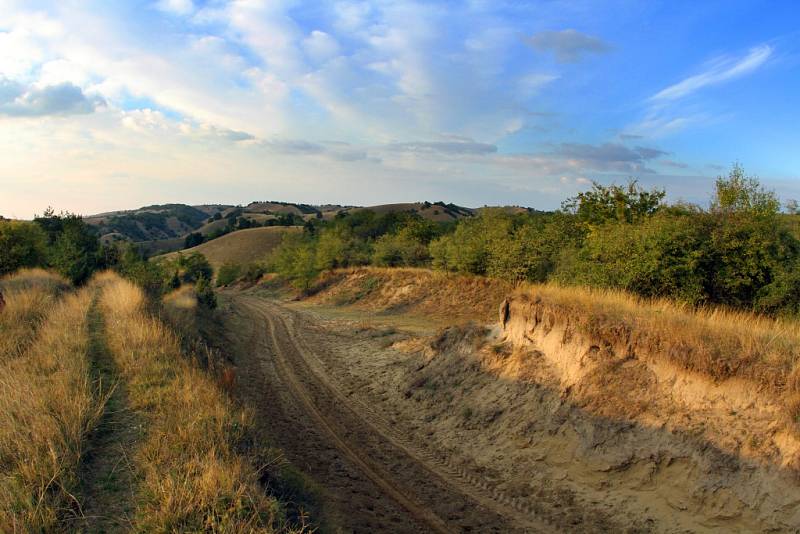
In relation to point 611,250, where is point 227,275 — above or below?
below

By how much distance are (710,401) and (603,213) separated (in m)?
16.2

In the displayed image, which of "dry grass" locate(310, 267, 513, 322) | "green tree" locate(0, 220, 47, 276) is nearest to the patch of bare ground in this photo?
"dry grass" locate(310, 267, 513, 322)

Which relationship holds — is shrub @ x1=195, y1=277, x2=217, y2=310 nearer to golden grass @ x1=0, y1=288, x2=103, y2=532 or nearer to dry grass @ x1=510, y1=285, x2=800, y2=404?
golden grass @ x1=0, y1=288, x2=103, y2=532

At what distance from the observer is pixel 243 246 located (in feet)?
333

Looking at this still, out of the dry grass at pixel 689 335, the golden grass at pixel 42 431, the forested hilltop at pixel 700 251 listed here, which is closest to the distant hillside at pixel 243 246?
the forested hilltop at pixel 700 251

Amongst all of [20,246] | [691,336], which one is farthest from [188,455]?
[20,246]

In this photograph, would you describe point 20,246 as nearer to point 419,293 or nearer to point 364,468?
point 419,293

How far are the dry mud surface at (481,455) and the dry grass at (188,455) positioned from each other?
1.78 m

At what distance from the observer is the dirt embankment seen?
704 cm

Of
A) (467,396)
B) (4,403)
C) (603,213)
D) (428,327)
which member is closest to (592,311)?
(467,396)

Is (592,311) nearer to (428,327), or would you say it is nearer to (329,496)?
(329,496)

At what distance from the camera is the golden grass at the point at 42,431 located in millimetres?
4754

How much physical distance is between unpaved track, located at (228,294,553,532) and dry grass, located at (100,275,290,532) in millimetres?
1850

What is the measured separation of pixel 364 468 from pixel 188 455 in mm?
4188
